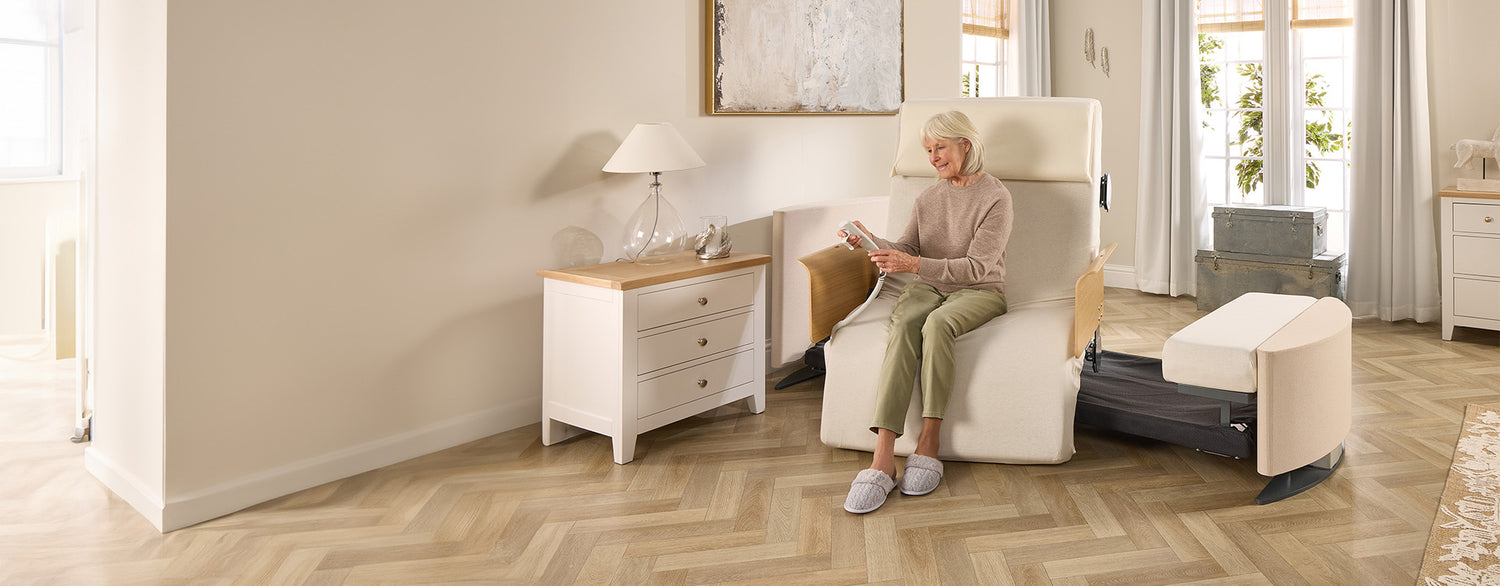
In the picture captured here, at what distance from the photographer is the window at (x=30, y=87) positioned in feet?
15.2

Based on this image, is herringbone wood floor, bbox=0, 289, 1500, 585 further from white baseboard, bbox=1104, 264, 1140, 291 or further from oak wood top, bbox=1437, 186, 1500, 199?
white baseboard, bbox=1104, 264, 1140, 291

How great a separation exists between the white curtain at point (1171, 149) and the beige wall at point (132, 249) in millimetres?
5049

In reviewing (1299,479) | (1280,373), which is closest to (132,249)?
(1280,373)

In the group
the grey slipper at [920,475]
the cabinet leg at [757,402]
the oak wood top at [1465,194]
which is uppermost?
the oak wood top at [1465,194]

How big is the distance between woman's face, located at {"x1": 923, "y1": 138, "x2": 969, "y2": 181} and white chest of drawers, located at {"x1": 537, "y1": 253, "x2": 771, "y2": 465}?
71cm

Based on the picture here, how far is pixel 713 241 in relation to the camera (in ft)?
12.0

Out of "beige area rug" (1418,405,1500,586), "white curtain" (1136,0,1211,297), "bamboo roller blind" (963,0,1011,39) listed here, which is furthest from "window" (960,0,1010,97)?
"beige area rug" (1418,405,1500,586)

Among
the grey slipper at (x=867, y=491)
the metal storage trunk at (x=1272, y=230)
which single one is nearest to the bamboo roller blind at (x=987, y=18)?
the metal storage trunk at (x=1272, y=230)

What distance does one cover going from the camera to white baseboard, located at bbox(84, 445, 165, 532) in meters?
2.71

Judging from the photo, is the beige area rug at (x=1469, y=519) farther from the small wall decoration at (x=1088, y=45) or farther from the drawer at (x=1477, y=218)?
the small wall decoration at (x=1088, y=45)

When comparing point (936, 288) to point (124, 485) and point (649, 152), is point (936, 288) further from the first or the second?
point (124, 485)

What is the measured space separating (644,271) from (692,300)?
19 cm

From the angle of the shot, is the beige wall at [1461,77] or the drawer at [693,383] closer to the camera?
the drawer at [693,383]

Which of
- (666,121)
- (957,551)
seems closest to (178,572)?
(957,551)
